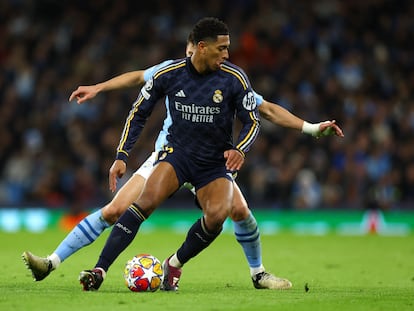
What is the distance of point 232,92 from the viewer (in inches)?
302

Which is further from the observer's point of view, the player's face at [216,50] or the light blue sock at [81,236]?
the light blue sock at [81,236]

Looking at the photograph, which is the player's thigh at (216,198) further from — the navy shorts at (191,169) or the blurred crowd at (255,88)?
the blurred crowd at (255,88)

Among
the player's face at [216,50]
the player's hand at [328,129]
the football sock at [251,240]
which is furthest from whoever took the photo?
the football sock at [251,240]

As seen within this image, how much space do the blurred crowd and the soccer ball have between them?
10221 mm

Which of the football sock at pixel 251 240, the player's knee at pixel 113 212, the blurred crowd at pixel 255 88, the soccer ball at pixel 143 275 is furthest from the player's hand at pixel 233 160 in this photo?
the blurred crowd at pixel 255 88

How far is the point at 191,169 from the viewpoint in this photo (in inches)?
302

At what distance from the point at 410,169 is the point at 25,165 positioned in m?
7.24

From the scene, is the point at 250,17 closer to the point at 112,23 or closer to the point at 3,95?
the point at 112,23

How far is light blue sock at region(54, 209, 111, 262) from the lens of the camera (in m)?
7.84

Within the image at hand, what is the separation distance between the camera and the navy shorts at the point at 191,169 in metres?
7.65

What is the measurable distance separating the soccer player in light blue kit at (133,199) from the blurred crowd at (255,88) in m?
9.49

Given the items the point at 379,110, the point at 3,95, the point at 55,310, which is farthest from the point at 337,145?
the point at 55,310

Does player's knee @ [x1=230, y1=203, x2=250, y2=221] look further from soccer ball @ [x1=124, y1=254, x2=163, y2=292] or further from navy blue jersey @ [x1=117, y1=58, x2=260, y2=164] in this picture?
soccer ball @ [x1=124, y1=254, x2=163, y2=292]

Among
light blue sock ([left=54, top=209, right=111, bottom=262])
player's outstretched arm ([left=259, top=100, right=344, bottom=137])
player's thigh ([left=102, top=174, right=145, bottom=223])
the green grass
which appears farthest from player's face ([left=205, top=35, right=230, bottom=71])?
the green grass
